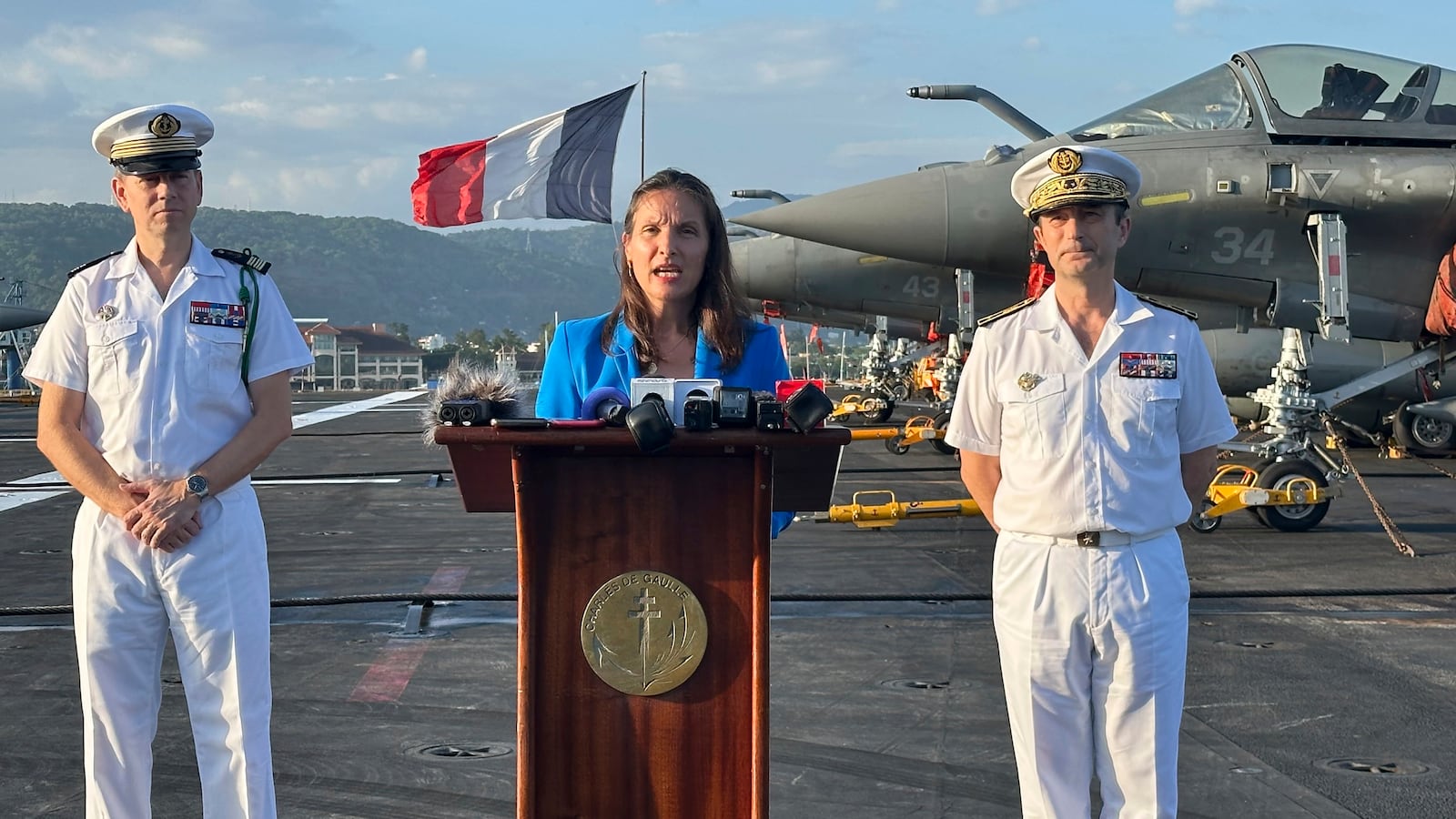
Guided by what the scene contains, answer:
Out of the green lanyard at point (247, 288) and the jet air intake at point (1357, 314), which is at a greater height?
the jet air intake at point (1357, 314)

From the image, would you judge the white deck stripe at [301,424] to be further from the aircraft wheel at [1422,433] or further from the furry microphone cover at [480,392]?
the aircraft wheel at [1422,433]

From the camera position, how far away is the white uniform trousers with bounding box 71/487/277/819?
2986mm

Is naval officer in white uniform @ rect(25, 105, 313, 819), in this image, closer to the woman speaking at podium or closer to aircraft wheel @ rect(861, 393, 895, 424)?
the woman speaking at podium

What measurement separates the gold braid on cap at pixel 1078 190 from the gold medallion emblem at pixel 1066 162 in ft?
0.05

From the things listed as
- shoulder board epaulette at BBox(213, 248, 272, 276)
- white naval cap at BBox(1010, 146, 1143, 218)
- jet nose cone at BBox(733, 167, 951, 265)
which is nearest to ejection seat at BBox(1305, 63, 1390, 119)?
jet nose cone at BBox(733, 167, 951, 265)

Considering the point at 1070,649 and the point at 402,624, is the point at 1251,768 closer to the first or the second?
the point at 1070,649

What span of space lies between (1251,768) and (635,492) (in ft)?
9.37

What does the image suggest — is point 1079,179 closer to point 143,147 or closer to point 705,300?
point 705,300

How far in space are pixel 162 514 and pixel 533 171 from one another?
8.77 m

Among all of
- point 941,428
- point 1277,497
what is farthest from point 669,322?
point 941,428

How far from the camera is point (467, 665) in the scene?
19.2 feet

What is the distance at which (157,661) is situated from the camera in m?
3.09

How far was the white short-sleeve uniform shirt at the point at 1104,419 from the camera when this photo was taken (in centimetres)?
279

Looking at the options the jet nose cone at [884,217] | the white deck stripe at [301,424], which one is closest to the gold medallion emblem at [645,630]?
the white deck stripe at [301,424]
